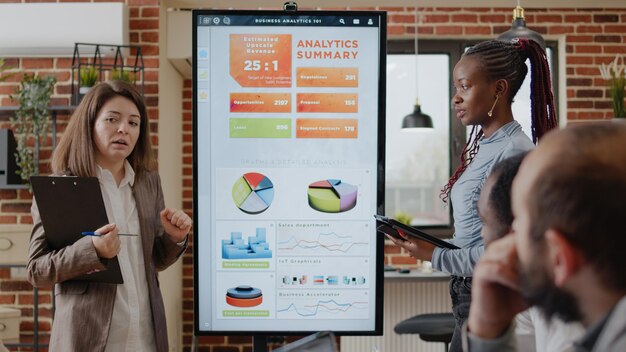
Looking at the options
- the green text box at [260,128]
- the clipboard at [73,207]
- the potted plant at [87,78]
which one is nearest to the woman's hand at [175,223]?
the clipboard at [73,207]

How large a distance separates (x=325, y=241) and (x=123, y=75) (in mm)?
2354

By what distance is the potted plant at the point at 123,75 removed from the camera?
3.93 m

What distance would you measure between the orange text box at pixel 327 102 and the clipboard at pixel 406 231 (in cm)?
38

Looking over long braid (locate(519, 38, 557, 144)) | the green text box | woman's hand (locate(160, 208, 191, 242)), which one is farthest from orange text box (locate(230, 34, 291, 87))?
long braid (locate(519, 38, 557, 144))

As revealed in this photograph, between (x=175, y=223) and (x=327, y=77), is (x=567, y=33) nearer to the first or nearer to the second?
(x=327, y=77)

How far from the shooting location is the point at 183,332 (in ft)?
17.0

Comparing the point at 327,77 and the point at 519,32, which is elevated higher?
the point at 519,32

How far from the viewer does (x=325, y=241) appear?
6.91ft

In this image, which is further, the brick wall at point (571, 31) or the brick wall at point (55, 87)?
the brick wall at point (571, 31)

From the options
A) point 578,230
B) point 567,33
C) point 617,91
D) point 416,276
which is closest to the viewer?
point 578,230

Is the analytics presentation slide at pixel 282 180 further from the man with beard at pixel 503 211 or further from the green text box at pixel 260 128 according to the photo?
the man with beard at pixel 503 211

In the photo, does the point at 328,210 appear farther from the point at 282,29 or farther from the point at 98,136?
the point at 98,136

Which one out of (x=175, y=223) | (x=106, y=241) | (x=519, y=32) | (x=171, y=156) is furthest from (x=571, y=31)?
(x=106, y=241)

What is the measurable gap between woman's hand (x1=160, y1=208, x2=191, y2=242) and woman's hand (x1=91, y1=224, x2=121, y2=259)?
0.21 m
